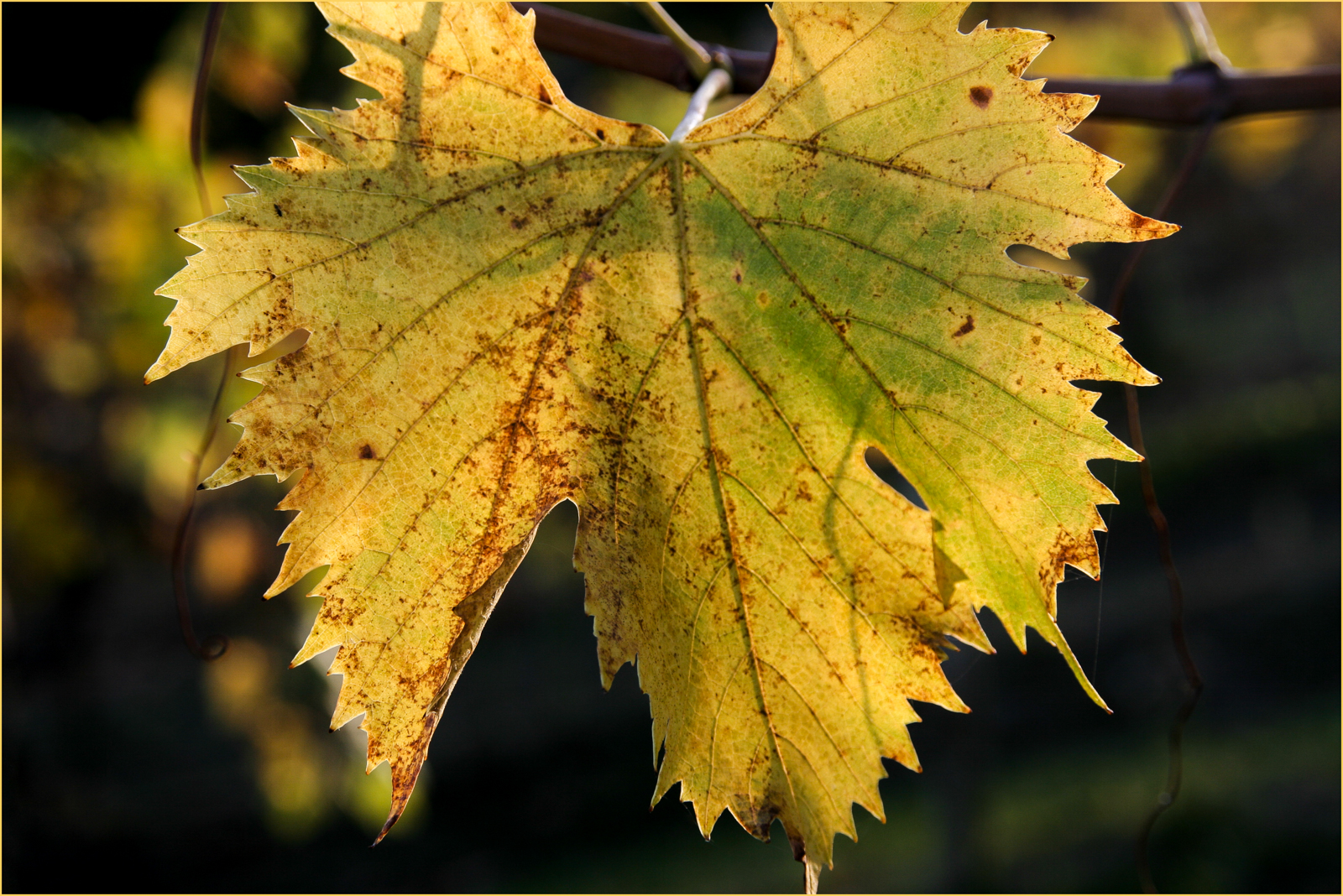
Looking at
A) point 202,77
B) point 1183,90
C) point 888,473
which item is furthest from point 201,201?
point 888,473

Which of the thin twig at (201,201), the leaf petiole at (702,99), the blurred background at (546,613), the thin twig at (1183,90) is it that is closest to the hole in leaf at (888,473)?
the blurred background at (546,613)

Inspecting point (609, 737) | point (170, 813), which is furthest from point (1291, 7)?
point (170, 813)

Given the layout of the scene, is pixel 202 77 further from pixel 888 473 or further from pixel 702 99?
pixel 888 473

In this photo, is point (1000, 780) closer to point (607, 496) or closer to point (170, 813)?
point (170, 813)

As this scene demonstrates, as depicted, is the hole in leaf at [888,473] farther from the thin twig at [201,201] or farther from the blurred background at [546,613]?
the thin twig at [201,201]

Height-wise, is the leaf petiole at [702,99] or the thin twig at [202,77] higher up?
the leaf petiole at [702,99]

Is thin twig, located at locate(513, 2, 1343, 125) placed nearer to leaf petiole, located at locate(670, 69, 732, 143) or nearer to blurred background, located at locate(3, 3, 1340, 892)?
leaf petiole, located at locate(670, 69, 732, 143)
